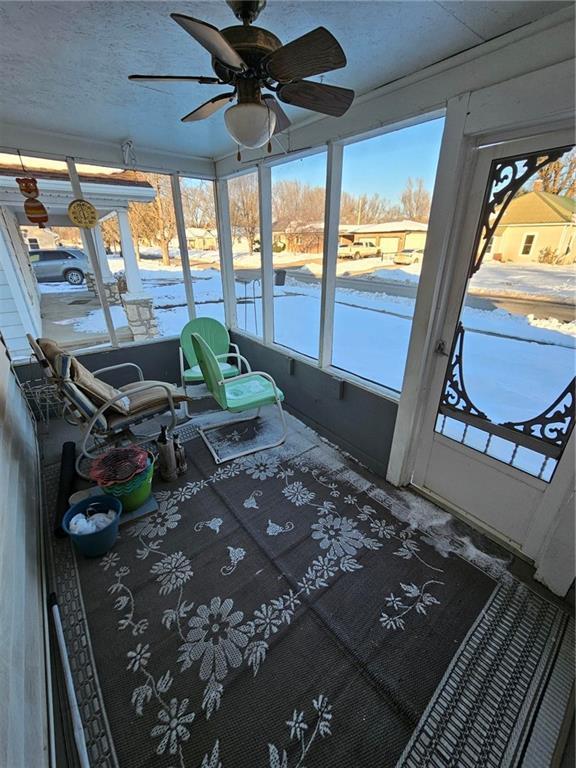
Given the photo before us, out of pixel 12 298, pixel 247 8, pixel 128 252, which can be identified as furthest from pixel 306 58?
pixel 12 298

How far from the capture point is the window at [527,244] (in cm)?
148

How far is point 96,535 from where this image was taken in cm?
167

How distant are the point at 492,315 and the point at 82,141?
3490 mm

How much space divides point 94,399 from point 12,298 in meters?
2.34

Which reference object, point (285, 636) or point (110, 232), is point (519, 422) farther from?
point (110, 232)

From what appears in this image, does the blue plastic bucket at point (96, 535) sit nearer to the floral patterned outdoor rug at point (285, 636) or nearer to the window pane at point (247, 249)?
the floral patterned outdoor rug at point (285, 636)

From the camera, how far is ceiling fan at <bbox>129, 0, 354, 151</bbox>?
0.90 m

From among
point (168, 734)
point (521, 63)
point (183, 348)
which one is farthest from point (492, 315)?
point (183, 348)

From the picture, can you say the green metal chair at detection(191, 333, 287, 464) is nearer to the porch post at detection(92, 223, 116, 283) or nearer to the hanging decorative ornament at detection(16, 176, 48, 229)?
the porch post at detection(92, 223, 116, 283)

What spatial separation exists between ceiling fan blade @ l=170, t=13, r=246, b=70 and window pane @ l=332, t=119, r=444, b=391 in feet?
4.06

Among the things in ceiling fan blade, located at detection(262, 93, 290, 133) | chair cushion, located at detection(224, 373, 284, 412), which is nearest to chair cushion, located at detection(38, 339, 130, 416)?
chair cushion, located at detection(224, 373, 284, 412)

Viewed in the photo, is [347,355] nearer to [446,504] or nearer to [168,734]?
[446,504]

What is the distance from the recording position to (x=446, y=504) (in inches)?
80.7

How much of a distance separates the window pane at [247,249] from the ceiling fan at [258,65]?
2004 millimetres
